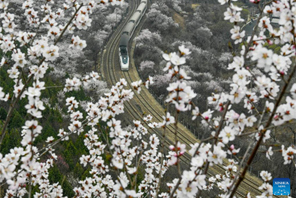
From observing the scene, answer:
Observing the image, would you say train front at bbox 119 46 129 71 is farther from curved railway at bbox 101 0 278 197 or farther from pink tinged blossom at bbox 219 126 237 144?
pink tinged blossom at bbox 219 126 237 144

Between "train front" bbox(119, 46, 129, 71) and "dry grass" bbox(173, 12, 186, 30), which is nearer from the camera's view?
"train front" bbox(119, 46, 129, 71)

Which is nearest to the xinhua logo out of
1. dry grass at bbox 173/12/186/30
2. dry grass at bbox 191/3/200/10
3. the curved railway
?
the curved railway

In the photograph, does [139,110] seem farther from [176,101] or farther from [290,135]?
[176,101]

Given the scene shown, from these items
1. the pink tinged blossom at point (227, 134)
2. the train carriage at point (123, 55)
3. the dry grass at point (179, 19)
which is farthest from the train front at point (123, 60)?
the pink tinged blossom at point (227, 134)

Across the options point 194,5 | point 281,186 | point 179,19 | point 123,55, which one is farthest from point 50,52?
point 194,5

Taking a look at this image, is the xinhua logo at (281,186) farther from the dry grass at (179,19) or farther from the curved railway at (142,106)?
the dry grass at (179,19)

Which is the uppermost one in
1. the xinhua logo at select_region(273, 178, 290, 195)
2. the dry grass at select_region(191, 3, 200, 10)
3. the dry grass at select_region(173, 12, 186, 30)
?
the dry grass at select_region(191, 3, 200, 10)

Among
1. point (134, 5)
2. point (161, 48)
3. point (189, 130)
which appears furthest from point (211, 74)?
point (134, 5)

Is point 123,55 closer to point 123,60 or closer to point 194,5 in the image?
point 123,60

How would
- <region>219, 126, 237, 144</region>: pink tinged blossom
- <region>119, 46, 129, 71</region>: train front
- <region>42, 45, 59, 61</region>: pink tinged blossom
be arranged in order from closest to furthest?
<region>219, 126, 237, 144</region>: pink tinged blossom → <region>42, 45, 59, 61</region>: pink tinged blossom → <region>119, 46, 129, 71</region>: train front
